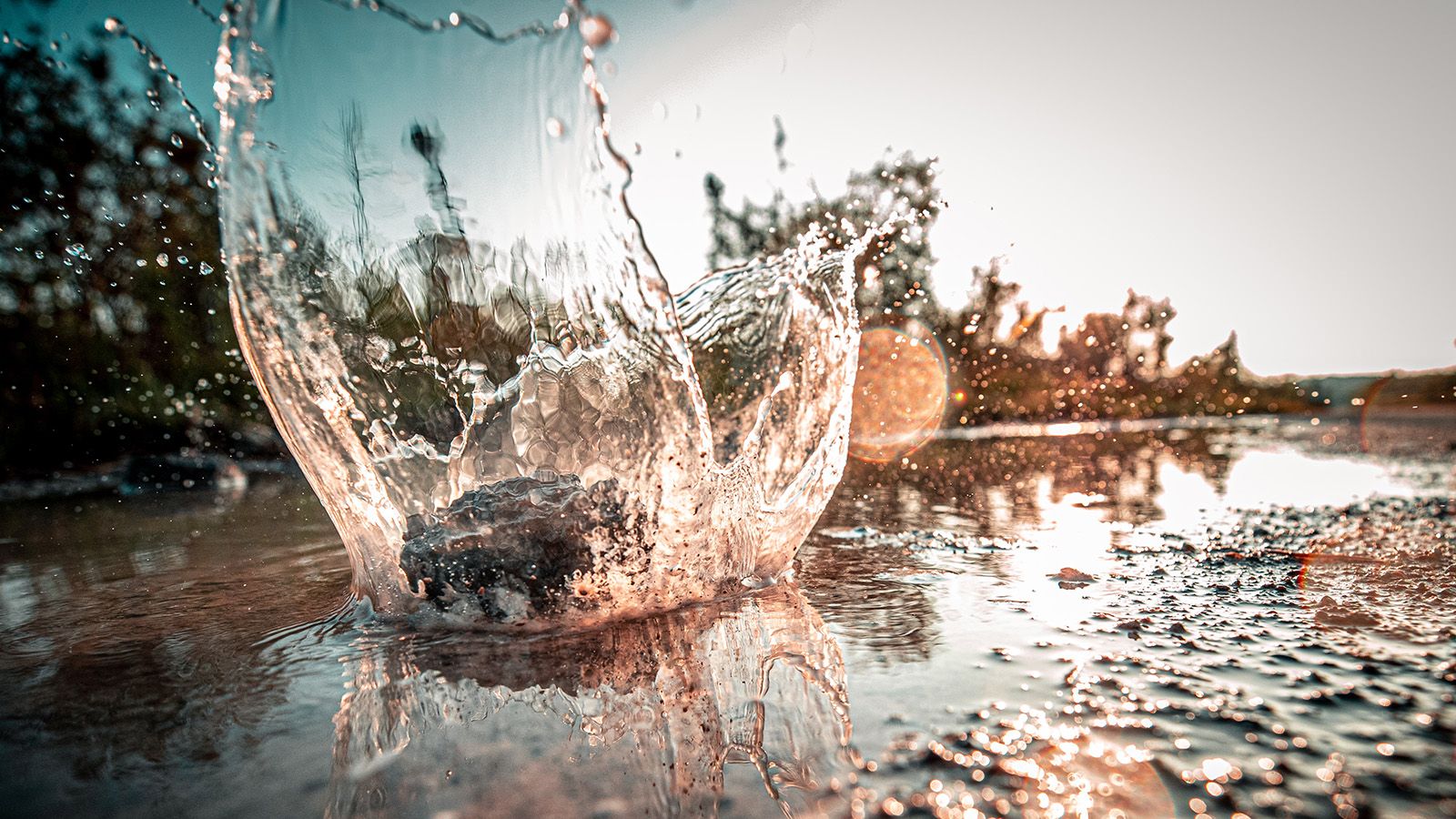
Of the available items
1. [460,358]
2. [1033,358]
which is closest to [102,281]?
[460,358]

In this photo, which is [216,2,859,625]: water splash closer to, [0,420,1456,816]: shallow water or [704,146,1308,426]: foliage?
[0,420,1456,816]: shallow water

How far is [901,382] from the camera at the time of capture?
837 inches

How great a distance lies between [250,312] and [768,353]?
2.50 metres

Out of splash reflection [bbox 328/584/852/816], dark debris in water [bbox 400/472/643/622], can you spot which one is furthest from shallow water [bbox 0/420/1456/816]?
dark debris in water [bbox 400/472/643/622]

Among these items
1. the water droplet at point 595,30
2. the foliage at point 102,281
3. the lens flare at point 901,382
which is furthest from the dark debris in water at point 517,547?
the lens flare at point 901,382

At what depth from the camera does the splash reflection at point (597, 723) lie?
4.37ft

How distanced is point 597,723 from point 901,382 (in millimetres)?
20253

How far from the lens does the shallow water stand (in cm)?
132

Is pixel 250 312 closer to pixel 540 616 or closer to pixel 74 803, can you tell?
pixel 540 616

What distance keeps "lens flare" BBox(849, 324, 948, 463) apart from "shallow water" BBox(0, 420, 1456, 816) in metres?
14.7

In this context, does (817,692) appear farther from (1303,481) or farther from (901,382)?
(901,382)

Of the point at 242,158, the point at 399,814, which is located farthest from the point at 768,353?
the point at 399,814

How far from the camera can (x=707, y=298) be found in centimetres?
455

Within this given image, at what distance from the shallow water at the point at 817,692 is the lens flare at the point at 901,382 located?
14729mm
